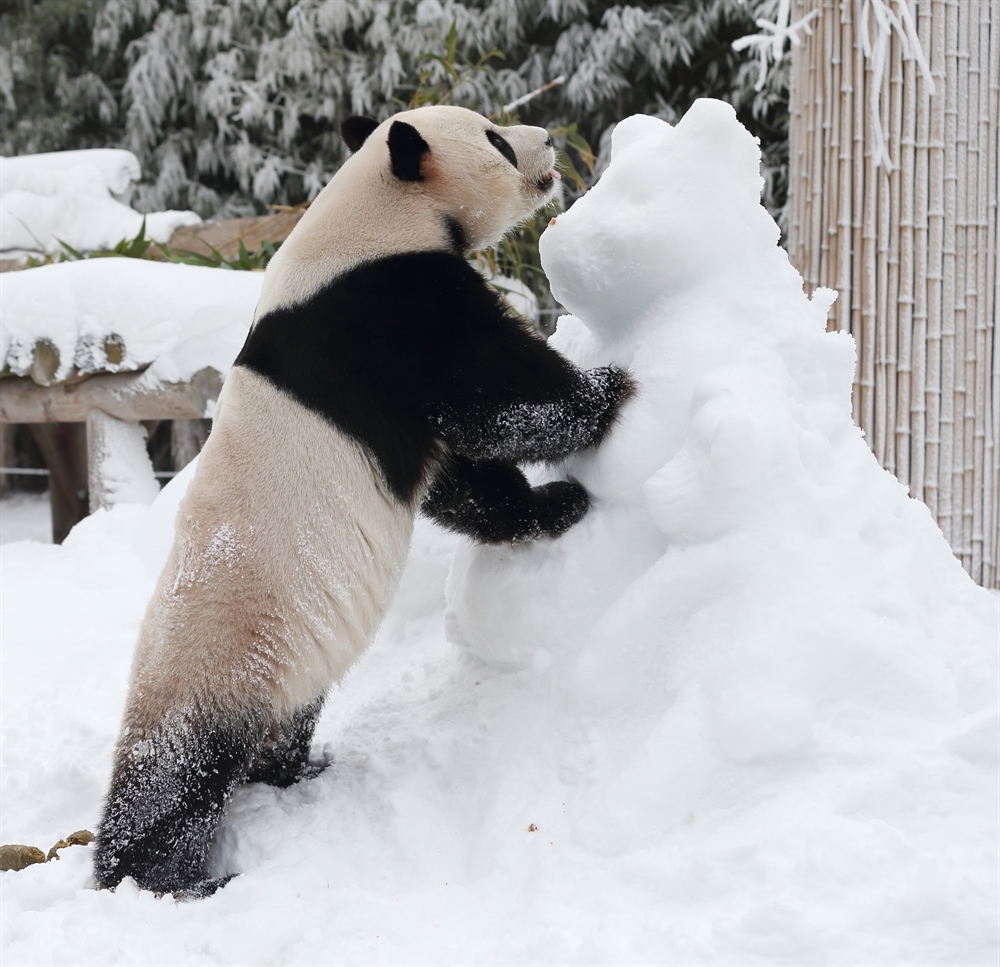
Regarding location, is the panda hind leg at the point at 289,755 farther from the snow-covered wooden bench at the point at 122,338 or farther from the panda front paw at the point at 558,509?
the snow-covered wooden bench at the point at 122,338

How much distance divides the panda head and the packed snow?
0.12 m

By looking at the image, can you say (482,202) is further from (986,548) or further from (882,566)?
(986,548)

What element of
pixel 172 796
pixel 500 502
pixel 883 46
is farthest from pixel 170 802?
pixel 883 46

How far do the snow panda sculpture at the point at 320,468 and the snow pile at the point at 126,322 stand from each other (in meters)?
2.68

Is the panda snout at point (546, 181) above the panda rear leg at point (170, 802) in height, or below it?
above

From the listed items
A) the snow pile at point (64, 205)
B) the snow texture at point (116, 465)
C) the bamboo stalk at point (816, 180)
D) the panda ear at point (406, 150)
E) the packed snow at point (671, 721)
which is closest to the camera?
the packed snow at point (671, 721)

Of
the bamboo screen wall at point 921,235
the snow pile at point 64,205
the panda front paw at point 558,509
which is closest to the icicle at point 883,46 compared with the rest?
the bamboo screen wall at point 921,235

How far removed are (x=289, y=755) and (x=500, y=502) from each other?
2.08 feet

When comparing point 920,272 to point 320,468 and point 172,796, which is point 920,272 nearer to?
point 320,468

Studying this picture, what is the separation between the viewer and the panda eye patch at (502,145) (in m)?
1.89

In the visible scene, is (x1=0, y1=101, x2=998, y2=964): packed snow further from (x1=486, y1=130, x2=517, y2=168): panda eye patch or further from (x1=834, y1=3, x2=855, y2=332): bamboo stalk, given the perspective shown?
(x1=834, y1=3, x2=855, y2=332): bamboo stalk

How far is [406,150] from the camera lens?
1747 mm

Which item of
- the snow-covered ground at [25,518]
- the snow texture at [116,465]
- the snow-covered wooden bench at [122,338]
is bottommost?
the snow-covered ground at [25,518]

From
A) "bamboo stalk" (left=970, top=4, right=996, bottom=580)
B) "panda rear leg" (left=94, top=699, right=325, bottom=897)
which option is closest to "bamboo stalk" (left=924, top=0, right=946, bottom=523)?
"bamboo stalk" (left=970, top=4, right=996, bottom=580)
